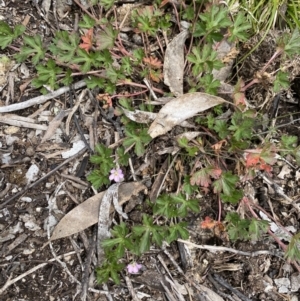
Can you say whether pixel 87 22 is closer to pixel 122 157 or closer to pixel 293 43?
pixel 122 157

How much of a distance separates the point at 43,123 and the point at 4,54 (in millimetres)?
427

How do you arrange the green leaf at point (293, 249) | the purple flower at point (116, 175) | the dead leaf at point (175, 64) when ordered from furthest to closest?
the dead leaf at point (175, 64) < the purple flower at point (116, 175) < the green leaf at point (293, 249)

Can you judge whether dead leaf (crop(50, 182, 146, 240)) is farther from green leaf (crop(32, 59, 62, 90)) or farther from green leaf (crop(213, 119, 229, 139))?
green leaf (crop(32, 59, 62, 90))

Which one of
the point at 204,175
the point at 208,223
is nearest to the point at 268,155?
the point at 204,175

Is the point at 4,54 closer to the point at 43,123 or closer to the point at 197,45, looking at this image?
the point at 43,123

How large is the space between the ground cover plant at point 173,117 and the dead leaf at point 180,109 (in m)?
0.01

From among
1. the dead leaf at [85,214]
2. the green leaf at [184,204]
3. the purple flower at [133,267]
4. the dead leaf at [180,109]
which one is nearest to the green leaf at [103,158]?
the dead leaf at [85,214]

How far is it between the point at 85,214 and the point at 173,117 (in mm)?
651

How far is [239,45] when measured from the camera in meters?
2.82

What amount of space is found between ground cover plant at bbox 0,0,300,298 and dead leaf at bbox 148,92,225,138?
1 centimetres

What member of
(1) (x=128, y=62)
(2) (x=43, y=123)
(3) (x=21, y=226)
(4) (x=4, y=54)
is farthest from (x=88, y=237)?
(4) (x=4, y=54)

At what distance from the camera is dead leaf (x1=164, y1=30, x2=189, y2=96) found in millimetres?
2680

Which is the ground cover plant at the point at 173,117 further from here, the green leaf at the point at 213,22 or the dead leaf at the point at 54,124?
the dead leaf at the point at 54,124

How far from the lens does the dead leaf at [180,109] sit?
8.48 ft
